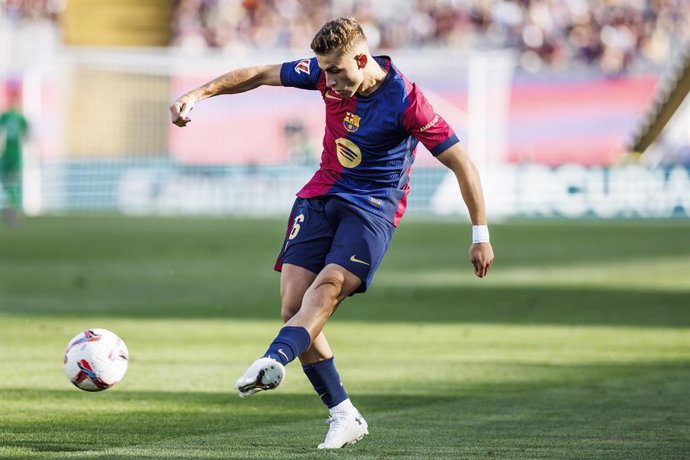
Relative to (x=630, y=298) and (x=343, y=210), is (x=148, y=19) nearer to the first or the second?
(x=630, y=298)

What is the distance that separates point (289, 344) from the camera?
249 inches

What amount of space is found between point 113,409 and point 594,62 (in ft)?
93.9

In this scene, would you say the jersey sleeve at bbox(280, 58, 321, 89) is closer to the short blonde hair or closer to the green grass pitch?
the short blonde hair

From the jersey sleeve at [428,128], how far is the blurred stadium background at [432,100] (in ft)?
78.8

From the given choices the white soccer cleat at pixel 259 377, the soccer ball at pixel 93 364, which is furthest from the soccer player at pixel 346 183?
the soccer ball at pixel 93 364

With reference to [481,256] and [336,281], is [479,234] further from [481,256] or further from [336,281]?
[336,281]

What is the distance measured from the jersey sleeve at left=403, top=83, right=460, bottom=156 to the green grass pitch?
1523 mm

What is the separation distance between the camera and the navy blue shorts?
6840 millimetres

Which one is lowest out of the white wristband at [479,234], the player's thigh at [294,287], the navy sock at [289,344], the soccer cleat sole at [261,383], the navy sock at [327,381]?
the navy sock at [327,381]

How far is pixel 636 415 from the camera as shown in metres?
7.95

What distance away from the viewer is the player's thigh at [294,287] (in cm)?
688

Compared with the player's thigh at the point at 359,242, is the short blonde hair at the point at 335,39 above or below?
above

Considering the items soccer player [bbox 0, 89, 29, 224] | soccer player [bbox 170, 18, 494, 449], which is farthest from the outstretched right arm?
soccer player [bbox 0, 89, 29, 224]

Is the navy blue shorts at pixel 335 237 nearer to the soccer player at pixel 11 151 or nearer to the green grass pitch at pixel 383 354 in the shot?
the green grass pitch at pixel 383 354
